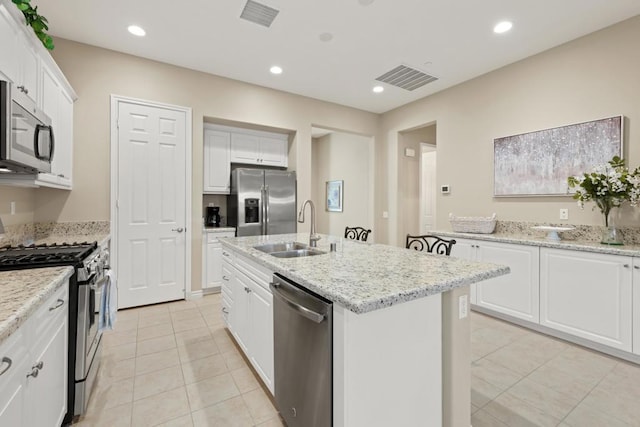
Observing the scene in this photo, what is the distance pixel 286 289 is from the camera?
1513 millimetres

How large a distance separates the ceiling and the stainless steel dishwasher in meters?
2.59

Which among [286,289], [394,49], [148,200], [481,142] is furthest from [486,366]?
[148,200]

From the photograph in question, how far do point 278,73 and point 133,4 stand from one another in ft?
5.78

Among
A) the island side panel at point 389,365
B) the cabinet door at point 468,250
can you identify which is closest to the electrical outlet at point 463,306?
the island side panel at point 389,365

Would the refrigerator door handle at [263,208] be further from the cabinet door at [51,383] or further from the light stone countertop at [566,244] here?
the cabinet door at [51,383]

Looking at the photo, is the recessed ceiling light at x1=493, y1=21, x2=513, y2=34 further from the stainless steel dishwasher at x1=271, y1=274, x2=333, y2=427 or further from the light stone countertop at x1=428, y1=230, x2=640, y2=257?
the stainless steel dishwasher at x1=271, y1=274, x2=333, y2=427

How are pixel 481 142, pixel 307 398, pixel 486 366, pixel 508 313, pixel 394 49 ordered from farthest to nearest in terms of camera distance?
pixel 481 142 → pixel 394 49 → pixel 508 313 → pixel 486 366 → pixel 307 398

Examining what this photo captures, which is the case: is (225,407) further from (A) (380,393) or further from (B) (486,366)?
(B) (486,366)

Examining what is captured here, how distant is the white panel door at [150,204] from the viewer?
3475 mm

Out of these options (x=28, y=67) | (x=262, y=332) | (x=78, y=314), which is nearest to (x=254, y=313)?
(x=262, y=332)

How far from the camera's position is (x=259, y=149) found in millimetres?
4691

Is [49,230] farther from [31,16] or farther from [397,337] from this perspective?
[397,337]

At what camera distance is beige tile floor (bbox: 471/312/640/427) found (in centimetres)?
175

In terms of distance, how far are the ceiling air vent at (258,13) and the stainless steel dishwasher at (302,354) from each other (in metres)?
2.48
